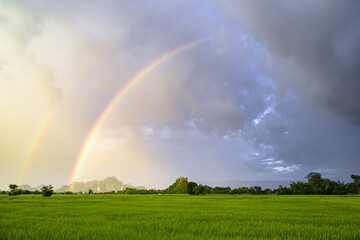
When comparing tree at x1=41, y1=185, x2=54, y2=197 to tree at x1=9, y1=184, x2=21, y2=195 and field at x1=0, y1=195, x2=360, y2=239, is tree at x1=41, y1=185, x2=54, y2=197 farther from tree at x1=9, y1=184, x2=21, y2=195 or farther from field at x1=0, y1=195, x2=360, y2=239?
field at x1=0, y1=195, x2=360, y2=239

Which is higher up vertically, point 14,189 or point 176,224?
point 176,224

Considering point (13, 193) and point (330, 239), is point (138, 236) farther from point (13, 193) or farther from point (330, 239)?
point (13, 193)

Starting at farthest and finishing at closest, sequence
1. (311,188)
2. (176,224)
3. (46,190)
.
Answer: (311,188)
(46,190)
(176,224)

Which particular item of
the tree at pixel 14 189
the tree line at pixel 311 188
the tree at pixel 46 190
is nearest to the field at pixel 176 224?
the tree at pixel 46 190

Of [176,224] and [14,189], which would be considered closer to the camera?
[176,224]

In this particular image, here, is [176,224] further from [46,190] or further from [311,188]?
[311,188]

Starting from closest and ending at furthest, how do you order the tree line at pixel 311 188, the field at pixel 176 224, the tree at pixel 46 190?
1. the field at pixel 176 224
2. the tree at pixel 46 190
3. the tree line at pixel 311 188

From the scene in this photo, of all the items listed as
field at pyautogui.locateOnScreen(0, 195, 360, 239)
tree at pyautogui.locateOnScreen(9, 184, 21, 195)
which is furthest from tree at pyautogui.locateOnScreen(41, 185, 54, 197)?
field at pyautogui.locateOnScreen(0, 195, 360, 239)

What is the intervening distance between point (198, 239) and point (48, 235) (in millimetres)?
Result: 5039

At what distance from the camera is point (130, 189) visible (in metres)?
114

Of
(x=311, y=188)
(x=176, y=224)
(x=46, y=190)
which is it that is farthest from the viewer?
(x=311, y=188)

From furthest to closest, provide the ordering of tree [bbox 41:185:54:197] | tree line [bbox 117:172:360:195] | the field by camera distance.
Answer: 1. tree line [bbox 117:172:360:195]
2. tree [bbox 41:185:54:197]
3. the field

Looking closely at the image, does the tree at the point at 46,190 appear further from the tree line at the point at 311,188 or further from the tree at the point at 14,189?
the tree line at the point at 311,188

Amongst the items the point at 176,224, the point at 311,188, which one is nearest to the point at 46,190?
the point at 176,224
